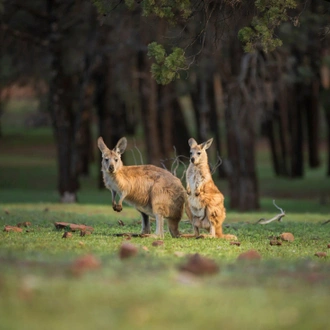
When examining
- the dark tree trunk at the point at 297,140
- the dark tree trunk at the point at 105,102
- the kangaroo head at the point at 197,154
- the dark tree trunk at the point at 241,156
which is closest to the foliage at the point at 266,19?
the kangaroo head at the point at 197,154

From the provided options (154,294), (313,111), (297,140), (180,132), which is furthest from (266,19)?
(180,132)

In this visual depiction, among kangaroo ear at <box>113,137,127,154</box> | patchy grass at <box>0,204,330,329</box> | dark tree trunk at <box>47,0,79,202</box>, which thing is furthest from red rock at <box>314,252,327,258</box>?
dark tree trunk at <box>47,0,79,202</box>

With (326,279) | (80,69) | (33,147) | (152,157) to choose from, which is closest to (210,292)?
(326,279)

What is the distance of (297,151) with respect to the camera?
40.4 metres

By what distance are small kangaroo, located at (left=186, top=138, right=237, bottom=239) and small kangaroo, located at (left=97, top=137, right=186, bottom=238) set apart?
222 millimetres

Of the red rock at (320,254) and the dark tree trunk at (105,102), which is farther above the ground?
the dark tree trunk at (105,102)

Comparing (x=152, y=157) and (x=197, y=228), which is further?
(x=152, y=157)

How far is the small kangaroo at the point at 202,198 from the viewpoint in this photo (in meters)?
12.4

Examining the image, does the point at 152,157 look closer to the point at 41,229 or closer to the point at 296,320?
the point at 41,229

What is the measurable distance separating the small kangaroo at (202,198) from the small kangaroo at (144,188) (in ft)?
0.73

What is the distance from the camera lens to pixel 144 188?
12.2m

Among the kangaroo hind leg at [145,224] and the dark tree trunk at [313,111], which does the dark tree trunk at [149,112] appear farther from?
the kangaroo hind leg at [145,224]

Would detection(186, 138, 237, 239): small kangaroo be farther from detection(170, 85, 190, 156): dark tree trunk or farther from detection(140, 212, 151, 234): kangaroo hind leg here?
detection(170, 85, 190, 156): dark tree trunk

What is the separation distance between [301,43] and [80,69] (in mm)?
8935
